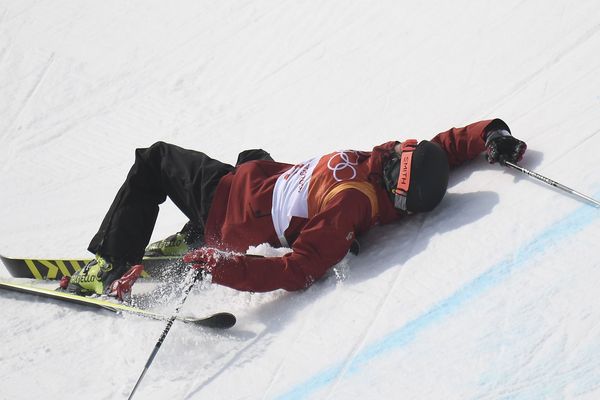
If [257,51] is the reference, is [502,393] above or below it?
below

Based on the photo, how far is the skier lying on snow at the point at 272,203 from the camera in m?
3.51

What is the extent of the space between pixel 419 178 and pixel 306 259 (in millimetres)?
699

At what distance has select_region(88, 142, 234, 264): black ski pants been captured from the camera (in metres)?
4.16

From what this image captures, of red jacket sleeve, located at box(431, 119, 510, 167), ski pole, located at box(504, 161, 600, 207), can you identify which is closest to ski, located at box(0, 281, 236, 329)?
red jacket sleeve, located at box(431, 119, 510, 167)

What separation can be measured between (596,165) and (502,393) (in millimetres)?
1503

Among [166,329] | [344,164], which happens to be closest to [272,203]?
[344,164]

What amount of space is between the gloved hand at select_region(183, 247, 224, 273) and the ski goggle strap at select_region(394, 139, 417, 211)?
0.95 metres

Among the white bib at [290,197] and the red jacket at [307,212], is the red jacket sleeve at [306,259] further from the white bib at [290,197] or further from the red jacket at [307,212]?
the white bib at [290,197]

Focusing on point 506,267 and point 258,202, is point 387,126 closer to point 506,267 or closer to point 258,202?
point 258,202

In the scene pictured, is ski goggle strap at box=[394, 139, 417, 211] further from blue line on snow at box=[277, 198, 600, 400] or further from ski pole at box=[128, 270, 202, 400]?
ski pole at box=[128, 270, 202, 400]

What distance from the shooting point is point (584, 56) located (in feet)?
14.9

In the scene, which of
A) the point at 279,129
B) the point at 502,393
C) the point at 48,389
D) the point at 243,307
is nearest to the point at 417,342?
the point at 502,393

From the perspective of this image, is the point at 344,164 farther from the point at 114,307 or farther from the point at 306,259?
the point at 114,307

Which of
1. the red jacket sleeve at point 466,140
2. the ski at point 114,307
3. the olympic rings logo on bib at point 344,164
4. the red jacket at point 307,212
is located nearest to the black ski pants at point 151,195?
the red jacket at point 307,212
